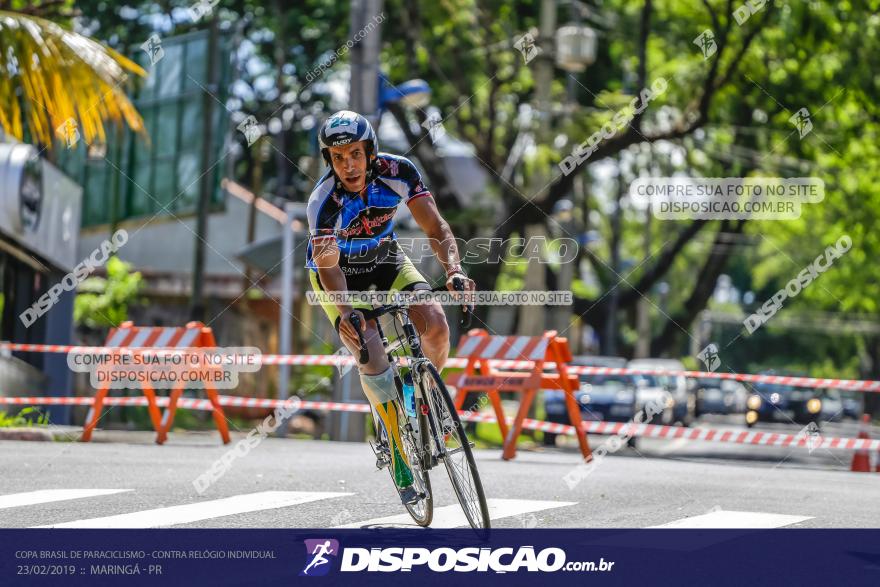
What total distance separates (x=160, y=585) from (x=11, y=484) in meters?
4.31

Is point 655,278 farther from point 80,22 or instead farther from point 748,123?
point 80,22

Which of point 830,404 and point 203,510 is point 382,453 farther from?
point 830,404

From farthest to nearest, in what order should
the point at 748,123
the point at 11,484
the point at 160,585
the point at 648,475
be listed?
the point at 748,123, the point at 648,475, the point at 11,484, the point at 160,585

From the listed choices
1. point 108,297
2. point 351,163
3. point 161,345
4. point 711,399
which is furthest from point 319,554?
point 711,399

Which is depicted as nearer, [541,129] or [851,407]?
[541,129]

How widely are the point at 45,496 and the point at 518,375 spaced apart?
6.01 meters

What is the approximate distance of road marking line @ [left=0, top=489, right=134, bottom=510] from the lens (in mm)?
8211

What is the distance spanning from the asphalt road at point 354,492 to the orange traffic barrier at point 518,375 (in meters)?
0.41

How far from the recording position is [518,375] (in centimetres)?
1370

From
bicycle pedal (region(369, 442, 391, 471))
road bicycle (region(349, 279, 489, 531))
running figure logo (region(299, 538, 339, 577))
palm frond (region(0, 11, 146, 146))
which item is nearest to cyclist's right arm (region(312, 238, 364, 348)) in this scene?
road bicycle (region(349, 279, 489, 531))

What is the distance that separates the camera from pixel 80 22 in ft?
102

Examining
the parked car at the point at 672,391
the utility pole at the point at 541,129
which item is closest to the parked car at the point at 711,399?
the parked car at the point at 672,391

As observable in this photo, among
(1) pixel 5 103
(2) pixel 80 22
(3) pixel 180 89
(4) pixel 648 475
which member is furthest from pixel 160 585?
(2) pixel 80 22

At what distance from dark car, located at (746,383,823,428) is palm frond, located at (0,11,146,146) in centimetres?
2235
